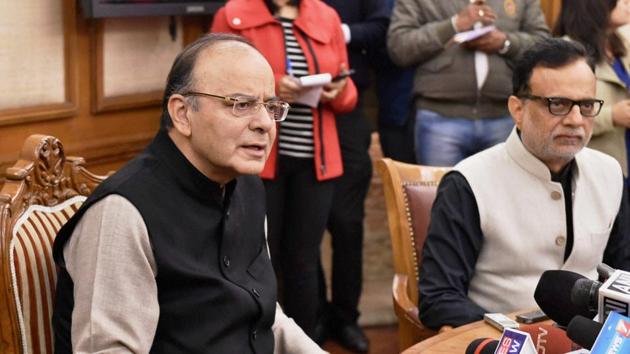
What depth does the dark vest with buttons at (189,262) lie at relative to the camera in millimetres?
1764

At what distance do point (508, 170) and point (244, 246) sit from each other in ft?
2.56

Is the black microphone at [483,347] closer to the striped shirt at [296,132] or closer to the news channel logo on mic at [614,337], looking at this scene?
the news channel logo on mic at [614,337]

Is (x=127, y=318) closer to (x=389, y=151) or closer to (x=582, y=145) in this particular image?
(x=582, y=145)

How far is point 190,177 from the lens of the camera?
185 centimetres

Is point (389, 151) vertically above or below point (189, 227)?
below

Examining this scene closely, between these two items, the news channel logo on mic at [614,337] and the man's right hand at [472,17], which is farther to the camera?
the man's right hand at [472,17]

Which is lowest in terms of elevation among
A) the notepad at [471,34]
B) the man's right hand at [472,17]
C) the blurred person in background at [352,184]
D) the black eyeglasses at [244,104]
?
the blurred person in background at [352,184]

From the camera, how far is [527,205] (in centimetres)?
243

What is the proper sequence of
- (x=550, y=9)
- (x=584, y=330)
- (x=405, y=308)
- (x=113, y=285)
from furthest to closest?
(x=550, y=9) < (x=405, y=308) < (x=113, y=285) < (x=584, y=330)

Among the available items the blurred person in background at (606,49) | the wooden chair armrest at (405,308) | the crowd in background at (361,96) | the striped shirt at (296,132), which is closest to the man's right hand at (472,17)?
the crowd in background at (361,96)

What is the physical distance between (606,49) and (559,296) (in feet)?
7.27

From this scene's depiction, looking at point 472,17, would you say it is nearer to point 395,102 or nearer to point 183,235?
point 395,102

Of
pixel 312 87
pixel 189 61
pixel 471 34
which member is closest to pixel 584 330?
pixel 189 61

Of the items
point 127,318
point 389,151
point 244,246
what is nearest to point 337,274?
point 389,151
